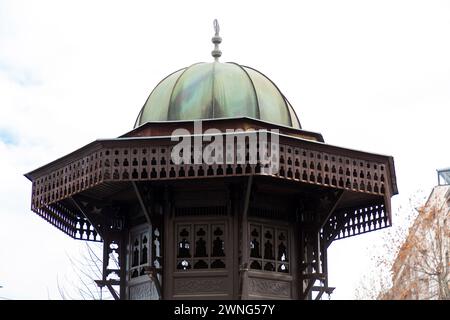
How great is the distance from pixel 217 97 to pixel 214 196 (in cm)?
163

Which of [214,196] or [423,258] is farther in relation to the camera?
[423,258]

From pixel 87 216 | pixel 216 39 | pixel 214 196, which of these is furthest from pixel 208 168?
pixel 216 39

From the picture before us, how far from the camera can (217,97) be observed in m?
15.5

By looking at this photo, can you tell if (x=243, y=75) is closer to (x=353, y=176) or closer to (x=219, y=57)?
(x=219, y=57)

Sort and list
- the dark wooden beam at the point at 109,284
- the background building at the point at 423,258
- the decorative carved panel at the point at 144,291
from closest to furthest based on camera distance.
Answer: the decorative carved panel at the point at 144,291 → the dark wooden beam at the point at 109,284 → the background building at the point at 423,258

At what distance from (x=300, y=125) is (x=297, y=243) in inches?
82.2

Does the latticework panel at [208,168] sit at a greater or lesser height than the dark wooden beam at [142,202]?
greater

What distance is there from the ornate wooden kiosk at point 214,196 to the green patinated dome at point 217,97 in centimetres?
2

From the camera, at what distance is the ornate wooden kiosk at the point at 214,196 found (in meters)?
14.3

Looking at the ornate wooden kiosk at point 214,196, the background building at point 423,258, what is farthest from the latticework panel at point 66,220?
the background building at point 423,258

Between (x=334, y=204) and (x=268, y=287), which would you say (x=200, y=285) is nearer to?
(x=268, y=287)

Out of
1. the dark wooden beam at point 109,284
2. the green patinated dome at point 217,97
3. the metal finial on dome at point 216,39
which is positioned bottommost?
the dark wooden beam at point 109,284

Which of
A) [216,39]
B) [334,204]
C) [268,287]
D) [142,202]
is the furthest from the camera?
[216,39]

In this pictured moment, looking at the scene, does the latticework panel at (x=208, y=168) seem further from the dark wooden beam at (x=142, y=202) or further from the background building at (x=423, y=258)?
the background building at (x=423, y=258)
